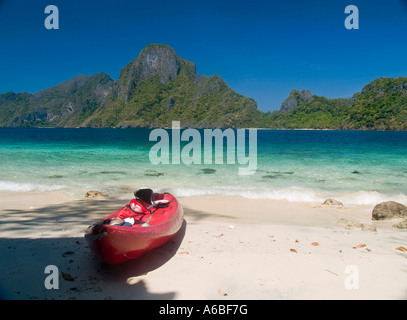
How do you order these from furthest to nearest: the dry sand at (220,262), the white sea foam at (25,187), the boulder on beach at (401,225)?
1. the white sea foam at (25,187)
2. the boulder on beach at (401,225)
3. the dry sand at (220,262)

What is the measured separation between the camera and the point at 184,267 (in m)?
4.03

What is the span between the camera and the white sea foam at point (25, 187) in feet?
35.1

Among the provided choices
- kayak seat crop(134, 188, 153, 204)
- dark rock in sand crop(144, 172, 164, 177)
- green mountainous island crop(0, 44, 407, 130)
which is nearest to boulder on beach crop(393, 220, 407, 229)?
kayak seat crop(134, 188, 153, 204)

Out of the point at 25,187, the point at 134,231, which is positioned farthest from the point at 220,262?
the point at 25,187

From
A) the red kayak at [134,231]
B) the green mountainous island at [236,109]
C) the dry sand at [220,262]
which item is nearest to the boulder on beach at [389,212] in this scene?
the dry sand at [220,262]

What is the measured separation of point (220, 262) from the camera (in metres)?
4.19

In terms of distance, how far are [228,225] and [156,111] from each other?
174171 millimetres

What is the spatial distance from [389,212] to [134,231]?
7.12m

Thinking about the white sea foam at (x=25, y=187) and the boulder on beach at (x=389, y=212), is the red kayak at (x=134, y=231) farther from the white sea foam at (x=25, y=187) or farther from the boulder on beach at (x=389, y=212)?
the white sea foam at (x=25, y=187)

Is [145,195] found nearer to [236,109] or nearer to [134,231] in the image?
[134,231]

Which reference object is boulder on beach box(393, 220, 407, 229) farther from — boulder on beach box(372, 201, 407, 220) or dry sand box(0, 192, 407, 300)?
boulder on beach box(372, 201, 407, 220)

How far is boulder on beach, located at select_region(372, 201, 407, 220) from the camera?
7004 millimetres

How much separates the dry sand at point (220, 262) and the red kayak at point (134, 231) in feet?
1.26

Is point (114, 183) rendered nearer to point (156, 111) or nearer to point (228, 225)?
point (228, 225)
